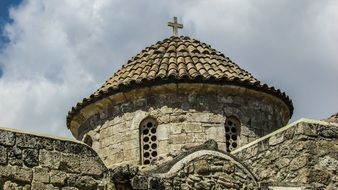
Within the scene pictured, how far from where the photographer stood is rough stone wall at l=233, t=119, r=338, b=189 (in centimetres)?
987

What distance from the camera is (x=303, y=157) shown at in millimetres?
9906

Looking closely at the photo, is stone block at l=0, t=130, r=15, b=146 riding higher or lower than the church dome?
lower

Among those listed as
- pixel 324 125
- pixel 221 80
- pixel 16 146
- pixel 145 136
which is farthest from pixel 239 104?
pixel 16 146

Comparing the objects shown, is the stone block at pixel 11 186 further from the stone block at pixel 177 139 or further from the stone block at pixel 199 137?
the stone block at pixel 199 137

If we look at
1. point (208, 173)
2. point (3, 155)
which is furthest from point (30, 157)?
point (208, 173)

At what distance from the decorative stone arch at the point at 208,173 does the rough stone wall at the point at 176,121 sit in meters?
3.37

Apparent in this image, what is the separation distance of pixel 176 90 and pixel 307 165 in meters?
3.84

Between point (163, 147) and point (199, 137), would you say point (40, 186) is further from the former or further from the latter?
point (199, 137)

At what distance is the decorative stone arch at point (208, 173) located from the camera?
29.3 ft

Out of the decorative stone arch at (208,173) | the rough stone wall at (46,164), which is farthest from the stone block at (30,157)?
the decorative stone arch at (208,173)

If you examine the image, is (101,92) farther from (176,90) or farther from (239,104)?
(239,104)

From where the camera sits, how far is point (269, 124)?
13711mm

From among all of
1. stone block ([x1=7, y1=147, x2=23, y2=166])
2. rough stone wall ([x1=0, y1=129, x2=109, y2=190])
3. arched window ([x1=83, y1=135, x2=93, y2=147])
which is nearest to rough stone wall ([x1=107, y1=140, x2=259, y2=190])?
rough stone wall ([x1=0, y1=129, x2=109, y2=190])

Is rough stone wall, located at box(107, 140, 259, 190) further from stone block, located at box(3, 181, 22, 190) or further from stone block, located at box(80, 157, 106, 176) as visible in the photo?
stone block, located at box(3, 181, 22, 190)
